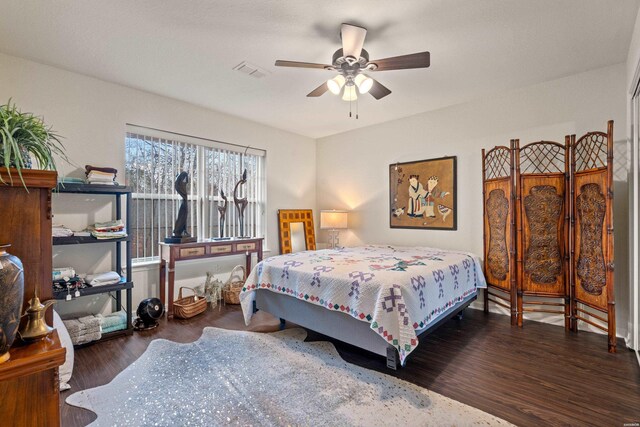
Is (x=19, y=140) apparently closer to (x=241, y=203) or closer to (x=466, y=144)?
(x=241, y=203)

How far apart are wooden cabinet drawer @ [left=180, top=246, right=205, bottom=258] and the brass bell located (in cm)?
260

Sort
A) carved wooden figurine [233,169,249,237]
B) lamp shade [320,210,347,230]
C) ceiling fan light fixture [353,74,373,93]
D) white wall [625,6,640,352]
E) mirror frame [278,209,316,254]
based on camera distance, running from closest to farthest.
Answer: white wall [625,6,640,352] < ceiling fan light fixture [353,74,373,93] < carved wooden figurine [233,169,249,237] < lamp shade [320,210,347,230] < mirror frame [278,209,316,254]

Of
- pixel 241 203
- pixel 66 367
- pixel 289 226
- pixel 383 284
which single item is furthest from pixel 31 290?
pixel 289 226

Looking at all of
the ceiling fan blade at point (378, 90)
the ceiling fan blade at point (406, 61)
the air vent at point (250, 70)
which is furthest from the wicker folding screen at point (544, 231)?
the air vent at point (250, 70)

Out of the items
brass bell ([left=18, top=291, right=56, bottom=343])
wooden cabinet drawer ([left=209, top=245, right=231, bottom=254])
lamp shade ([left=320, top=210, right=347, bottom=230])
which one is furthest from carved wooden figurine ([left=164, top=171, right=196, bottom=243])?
brass bell ([left=18, top=291, right=56, bottom=343])

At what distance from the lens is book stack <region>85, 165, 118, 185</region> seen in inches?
114

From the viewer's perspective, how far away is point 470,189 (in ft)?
12.6

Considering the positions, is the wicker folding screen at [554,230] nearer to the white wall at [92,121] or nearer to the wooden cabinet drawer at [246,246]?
the wooden cabinet drawer at [246,246]

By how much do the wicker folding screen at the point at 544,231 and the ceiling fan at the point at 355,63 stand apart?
174cm

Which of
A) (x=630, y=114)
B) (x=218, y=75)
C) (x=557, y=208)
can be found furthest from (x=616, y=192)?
(x=218, y=75)

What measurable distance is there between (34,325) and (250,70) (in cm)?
270

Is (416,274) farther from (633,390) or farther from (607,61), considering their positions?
(607,61)

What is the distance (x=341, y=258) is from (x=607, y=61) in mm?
3158

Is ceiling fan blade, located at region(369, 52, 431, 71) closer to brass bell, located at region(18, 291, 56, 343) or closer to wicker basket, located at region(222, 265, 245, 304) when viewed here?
brass bell, located at region(18, 291, 56, 343)
